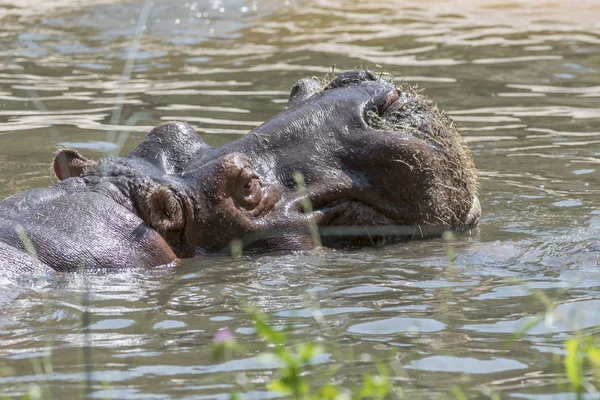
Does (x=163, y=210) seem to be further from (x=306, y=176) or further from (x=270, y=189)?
(x=306, y=176)

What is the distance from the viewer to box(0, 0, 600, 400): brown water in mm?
3754

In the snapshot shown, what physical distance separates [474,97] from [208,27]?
16.2ft

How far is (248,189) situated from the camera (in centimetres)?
498

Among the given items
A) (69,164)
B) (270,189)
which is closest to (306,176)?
(270,189)

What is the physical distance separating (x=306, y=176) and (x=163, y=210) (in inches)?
26.7

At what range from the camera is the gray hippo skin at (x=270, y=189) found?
486 centimetres

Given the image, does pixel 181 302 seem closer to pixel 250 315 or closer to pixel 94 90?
pixel 250 315

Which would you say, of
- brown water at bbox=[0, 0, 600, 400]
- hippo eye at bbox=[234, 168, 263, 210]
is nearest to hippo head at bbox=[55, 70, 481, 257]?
hippo eye at bbox=[234, 168, 263, 210]

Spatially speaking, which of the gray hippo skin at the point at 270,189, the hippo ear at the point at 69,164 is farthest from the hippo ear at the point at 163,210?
the hippo ear at the point at 69,164

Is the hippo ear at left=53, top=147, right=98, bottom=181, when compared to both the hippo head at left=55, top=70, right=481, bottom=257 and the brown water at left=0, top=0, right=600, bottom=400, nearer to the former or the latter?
the hippo head at left=55, top=70, right=481, bottom=257

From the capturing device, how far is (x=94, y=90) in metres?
11.1

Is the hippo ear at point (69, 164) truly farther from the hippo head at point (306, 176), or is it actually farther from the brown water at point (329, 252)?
the brown water at point (329, 252)

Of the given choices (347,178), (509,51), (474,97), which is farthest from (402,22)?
(347,178)

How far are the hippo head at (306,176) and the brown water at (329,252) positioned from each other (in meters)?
0.15
